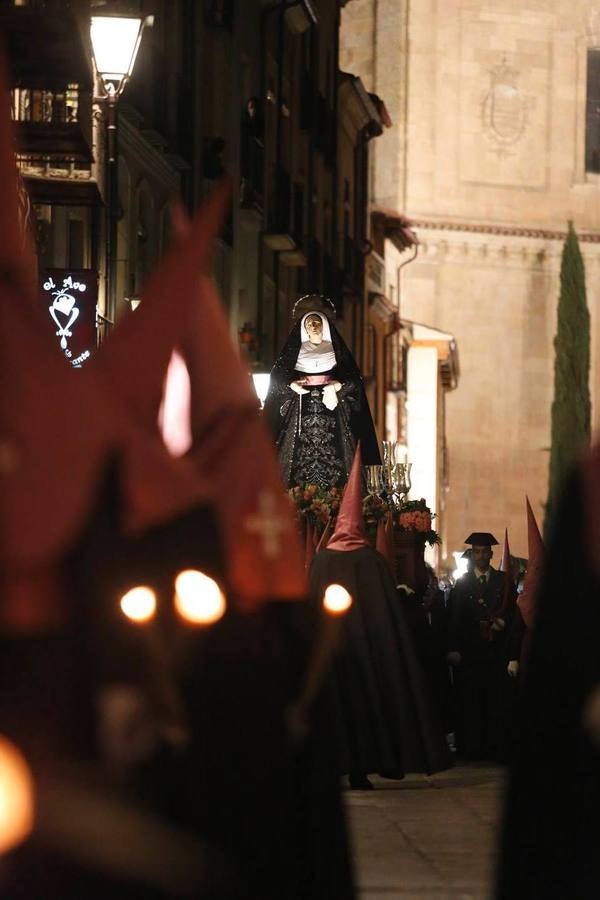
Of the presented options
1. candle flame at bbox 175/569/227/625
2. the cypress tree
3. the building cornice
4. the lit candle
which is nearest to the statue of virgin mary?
the lit candle

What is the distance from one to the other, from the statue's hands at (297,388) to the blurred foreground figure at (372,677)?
2209 millimetres

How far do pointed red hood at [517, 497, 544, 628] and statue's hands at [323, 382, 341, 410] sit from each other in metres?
1.50

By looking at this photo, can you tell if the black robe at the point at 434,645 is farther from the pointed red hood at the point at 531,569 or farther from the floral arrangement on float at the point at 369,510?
the pointed red hood at the point at 531,569

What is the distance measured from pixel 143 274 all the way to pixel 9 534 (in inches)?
795

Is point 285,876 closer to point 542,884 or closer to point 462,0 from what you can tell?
point 542,884

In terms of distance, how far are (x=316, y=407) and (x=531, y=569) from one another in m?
2.09

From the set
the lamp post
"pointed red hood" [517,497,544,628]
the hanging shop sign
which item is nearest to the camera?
Answer: "pointed red hood" [517,497,544,628]

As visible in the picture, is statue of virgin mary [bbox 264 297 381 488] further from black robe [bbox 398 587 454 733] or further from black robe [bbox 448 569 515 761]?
black robe [bbox 448 569 515 761]

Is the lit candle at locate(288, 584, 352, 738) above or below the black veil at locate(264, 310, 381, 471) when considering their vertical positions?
above

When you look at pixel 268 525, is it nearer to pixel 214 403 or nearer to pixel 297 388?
pixel 214 403

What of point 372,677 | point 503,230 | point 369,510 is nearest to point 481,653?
point 369,510

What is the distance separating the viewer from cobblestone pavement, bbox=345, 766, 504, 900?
28.0 feet

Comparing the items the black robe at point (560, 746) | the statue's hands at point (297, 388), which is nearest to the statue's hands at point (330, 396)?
the statue's hands at point (297, 388)

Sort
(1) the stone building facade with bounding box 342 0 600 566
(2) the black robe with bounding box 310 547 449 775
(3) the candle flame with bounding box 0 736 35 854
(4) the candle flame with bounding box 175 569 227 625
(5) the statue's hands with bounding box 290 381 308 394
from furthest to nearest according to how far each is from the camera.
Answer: (1) the stone building facade with bounding box 342 0 600 566 → (5) the statue's hands with bounding box 290 381 308 394 → (2) the black robe with bounding box 310 547 449 775 → (4) the candle flame with bounding box 175 569 227 625 → (3) the candle flame with bounding box 0 736 35 854
